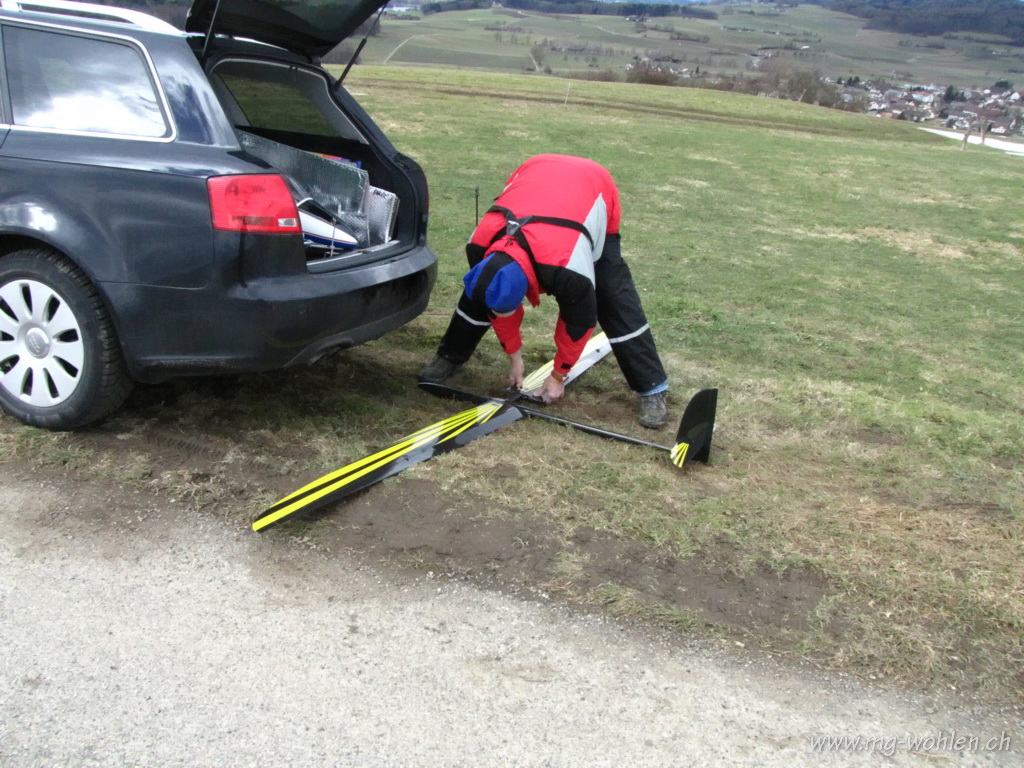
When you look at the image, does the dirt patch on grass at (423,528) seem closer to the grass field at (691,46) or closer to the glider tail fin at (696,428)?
the glider tail fin at (696,428)

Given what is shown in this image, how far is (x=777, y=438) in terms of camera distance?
4148 millimetres

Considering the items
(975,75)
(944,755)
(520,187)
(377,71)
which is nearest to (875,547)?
(944,755)

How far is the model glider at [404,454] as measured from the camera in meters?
3.14

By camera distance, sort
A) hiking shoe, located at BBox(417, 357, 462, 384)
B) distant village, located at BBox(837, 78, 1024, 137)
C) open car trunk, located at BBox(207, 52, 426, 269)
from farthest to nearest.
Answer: distant village, located at BBox(837, 78, 1024, 137), hiking shoe, located at BBox(417, 357, 462, 384), open car trunk, located at BBox(207, 52, 426, 269)

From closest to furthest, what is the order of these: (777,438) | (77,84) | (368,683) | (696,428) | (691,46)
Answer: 1. (368,683)
2. (77,84)
3. (696,428)
4. (777,438)
5. (691,46)

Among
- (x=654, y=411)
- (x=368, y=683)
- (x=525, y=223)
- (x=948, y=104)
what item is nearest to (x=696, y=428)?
(x=654, y=411)

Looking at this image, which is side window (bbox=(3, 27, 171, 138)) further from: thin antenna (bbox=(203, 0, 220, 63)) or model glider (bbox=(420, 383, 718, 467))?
model glider (bbox=(420, 383, 718, 467))

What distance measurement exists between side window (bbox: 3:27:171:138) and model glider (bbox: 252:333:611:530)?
60.1 inches

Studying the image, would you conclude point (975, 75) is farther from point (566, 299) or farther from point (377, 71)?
point (566, 299)

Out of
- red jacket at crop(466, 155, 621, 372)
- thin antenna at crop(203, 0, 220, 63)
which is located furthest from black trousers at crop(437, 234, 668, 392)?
thin antenna at crop(203, 0, 220, 63)

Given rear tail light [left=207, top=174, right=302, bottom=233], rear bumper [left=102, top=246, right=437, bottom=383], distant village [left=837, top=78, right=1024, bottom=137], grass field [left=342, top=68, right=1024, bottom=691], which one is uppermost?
rear tail light [left=207, top=174, right=302, bottom=233]

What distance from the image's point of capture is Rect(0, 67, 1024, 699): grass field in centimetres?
286

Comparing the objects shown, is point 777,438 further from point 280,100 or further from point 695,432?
point 280,100

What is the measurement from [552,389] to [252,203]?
1.82m
